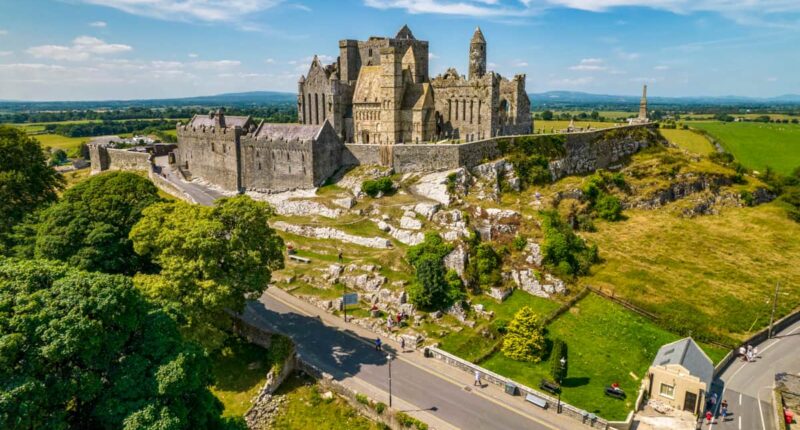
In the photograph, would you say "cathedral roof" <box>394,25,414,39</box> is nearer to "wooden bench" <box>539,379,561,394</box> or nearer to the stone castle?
the stone castle

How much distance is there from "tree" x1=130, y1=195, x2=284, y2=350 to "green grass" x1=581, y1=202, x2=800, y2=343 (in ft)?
115

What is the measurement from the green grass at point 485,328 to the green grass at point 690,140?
78768 mm

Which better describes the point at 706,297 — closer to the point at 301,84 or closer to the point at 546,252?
the point at 546,252

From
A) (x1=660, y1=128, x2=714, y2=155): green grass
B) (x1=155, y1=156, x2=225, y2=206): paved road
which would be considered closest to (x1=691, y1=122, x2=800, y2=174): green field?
(x1=660, y1=128, x2=714, y2=155): green grass

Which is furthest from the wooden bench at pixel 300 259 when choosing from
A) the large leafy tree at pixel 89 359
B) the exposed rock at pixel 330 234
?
the large leafy tree at pixel 89 359

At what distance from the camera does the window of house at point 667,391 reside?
37.2 metres

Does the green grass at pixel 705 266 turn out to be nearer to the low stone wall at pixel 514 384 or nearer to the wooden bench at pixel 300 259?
Result: the low stone wall at pixel 514 384

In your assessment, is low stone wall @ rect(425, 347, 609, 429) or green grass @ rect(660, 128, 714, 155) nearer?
low stone wall @ rect(425, 347, 609, 429)

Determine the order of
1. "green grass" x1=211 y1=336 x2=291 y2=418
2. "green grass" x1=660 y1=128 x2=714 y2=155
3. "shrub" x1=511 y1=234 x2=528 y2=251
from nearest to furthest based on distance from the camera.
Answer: "green grass" x1=211 y1=336 x2=291 y2=418 < "shrub" x1=511 y1=234 x2=528 y2=251 < "green grass" x1=660 y1=128 x2=714 y2=155

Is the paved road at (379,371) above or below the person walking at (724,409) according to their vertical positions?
above

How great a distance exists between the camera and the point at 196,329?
35812 millimetres

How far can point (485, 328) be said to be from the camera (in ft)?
150

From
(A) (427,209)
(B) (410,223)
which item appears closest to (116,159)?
(B) (410,223)

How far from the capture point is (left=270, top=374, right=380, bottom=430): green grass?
34750mm
